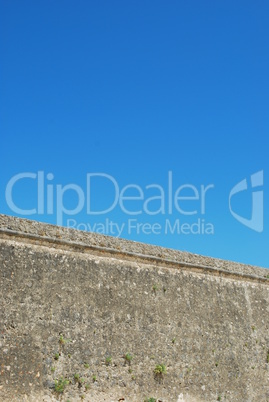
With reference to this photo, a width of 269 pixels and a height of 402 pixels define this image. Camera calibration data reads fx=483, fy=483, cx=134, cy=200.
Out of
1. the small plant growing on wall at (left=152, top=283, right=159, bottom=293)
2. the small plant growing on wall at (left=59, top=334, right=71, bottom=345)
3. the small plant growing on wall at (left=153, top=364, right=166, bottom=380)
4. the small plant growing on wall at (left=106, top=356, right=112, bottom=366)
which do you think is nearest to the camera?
the small plant growing on wall at (left=59, top=334, right=71, bottom=345)

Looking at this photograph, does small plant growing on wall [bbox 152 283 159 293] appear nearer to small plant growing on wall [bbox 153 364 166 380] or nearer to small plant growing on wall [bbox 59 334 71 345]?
small plant growing on wall [bbox 153 364 166 380]

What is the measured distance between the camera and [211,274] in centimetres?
1288

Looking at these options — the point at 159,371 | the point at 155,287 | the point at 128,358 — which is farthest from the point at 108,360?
the point at 155,287

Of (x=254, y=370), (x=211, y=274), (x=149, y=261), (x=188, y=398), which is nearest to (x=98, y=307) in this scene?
(x=149, y=261)

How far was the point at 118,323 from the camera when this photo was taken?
33.6 ft

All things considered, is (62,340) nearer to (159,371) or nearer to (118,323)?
(118,323)

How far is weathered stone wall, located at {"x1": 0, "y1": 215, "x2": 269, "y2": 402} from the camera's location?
355 inches

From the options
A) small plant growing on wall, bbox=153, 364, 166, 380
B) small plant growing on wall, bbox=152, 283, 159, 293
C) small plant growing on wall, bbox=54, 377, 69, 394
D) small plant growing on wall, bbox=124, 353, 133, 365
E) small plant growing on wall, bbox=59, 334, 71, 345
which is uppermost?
small plant growing on wall, bbox=152, 283, 159, 293

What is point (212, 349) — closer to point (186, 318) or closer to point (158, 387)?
point (186, 318)

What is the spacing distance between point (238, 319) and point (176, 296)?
227cm

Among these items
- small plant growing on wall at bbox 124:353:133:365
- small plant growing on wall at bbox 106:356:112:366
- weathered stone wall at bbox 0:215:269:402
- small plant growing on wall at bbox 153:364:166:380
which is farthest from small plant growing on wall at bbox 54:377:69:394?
small plant growing on wall at bbox 153:364:166:380

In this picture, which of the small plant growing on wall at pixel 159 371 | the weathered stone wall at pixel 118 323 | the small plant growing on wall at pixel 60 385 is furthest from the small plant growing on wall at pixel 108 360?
the small plant growing on wall at pixel 159 371

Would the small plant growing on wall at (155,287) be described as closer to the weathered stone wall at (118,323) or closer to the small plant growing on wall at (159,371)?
the weathered stone wall at (118,323)

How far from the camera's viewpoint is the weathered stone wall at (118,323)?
9008 millimetres
